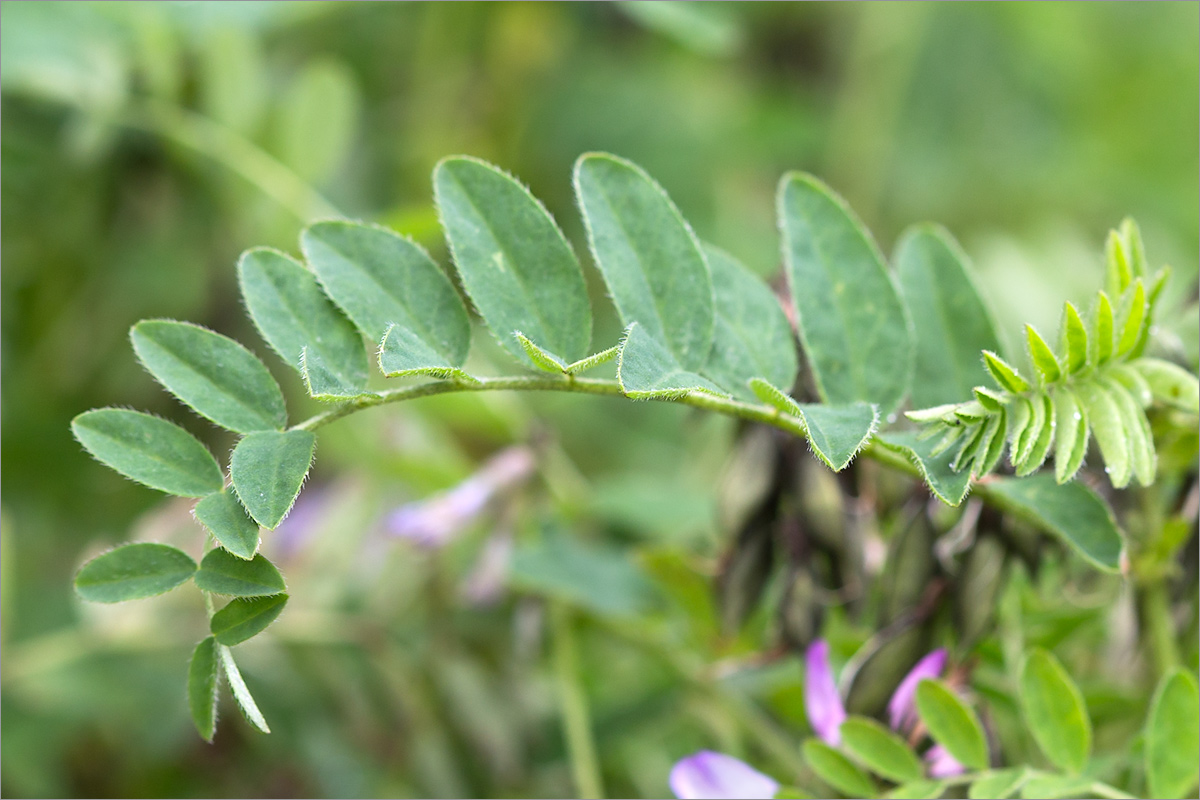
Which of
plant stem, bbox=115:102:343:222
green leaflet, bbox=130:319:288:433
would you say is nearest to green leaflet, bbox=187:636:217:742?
green leaflet, bbox=130:319:288:433

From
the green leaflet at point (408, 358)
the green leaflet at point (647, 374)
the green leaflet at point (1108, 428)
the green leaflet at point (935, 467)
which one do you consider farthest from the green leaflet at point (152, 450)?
the green leaflet at point (1108, 428)

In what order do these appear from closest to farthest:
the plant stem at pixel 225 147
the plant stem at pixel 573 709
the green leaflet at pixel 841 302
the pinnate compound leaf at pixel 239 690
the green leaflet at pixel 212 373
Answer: the pinnate compound leaf at pixel 239 690 < the green leaflet at pixel 212 373 < the green leaflet at pixel 841 302 < the plant stem at pixel 573 709 < the plant stem at pixel 225 147

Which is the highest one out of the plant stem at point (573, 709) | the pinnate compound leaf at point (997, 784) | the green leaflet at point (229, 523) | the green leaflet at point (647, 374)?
the green leaflet at point (647, 374)

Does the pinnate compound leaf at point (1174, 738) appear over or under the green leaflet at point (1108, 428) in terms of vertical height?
under

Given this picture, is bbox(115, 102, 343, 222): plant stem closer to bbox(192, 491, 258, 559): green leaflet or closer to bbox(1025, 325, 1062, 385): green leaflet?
bbox(192, 491, 258, 559): green leaflet

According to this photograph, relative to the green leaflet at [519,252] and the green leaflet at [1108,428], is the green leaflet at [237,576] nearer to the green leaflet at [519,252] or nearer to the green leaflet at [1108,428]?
the green leaflet at [519,252]

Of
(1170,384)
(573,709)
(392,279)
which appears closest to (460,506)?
(573,709)

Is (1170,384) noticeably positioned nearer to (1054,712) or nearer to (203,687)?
(1054,712)
